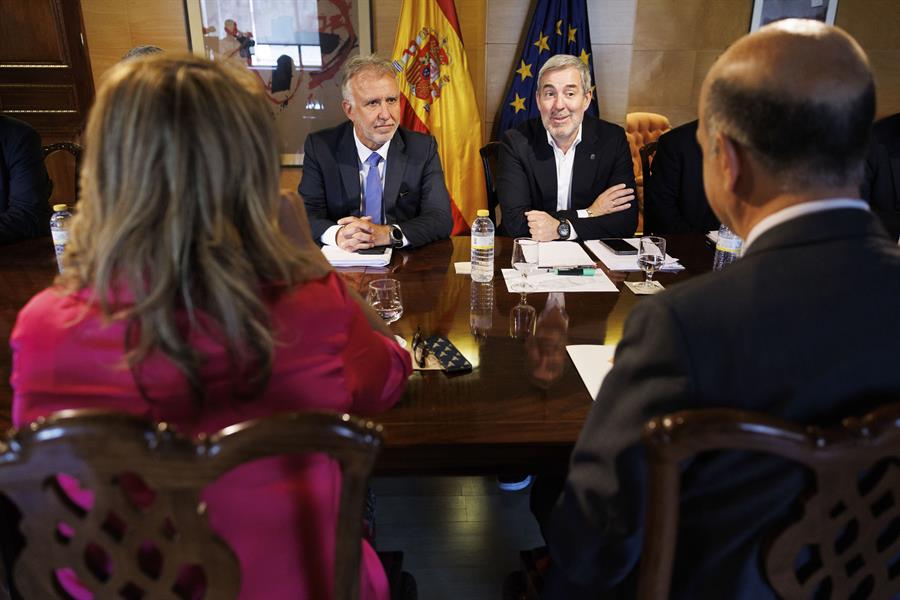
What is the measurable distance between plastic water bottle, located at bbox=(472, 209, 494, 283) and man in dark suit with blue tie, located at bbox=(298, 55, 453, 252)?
48 cm

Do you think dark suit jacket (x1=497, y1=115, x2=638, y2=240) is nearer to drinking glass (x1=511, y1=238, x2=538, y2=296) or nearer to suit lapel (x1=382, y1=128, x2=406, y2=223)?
suit lapel (x1=382, y1=128, x2=406, y2=223)

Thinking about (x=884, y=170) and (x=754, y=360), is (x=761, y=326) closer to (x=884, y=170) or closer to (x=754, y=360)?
(x=754, y=360)

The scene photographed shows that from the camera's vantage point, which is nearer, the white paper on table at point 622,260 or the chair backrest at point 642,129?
the white paper on table at point 622,260

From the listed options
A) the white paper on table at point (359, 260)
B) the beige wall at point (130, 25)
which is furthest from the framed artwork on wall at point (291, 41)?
the white paper on table at point (359, 260)

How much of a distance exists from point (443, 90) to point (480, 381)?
3166 millimetres

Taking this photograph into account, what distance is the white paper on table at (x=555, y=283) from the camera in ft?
6.00

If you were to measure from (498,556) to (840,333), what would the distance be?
1373 mm

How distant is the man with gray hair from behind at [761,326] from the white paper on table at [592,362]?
0.42 meters

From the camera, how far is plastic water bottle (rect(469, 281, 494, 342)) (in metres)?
1.55

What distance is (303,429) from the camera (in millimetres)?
652

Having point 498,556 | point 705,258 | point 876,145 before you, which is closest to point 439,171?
point 705,258

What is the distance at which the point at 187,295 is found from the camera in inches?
30.1

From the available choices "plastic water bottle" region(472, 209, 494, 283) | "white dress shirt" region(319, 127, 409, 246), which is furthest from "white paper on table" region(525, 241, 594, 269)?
"white dress shirt" region(319, 127, 409, 246)

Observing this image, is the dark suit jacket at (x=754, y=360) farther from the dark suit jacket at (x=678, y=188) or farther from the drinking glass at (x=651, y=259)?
the dark suit jacket at (x=678, y=188)
